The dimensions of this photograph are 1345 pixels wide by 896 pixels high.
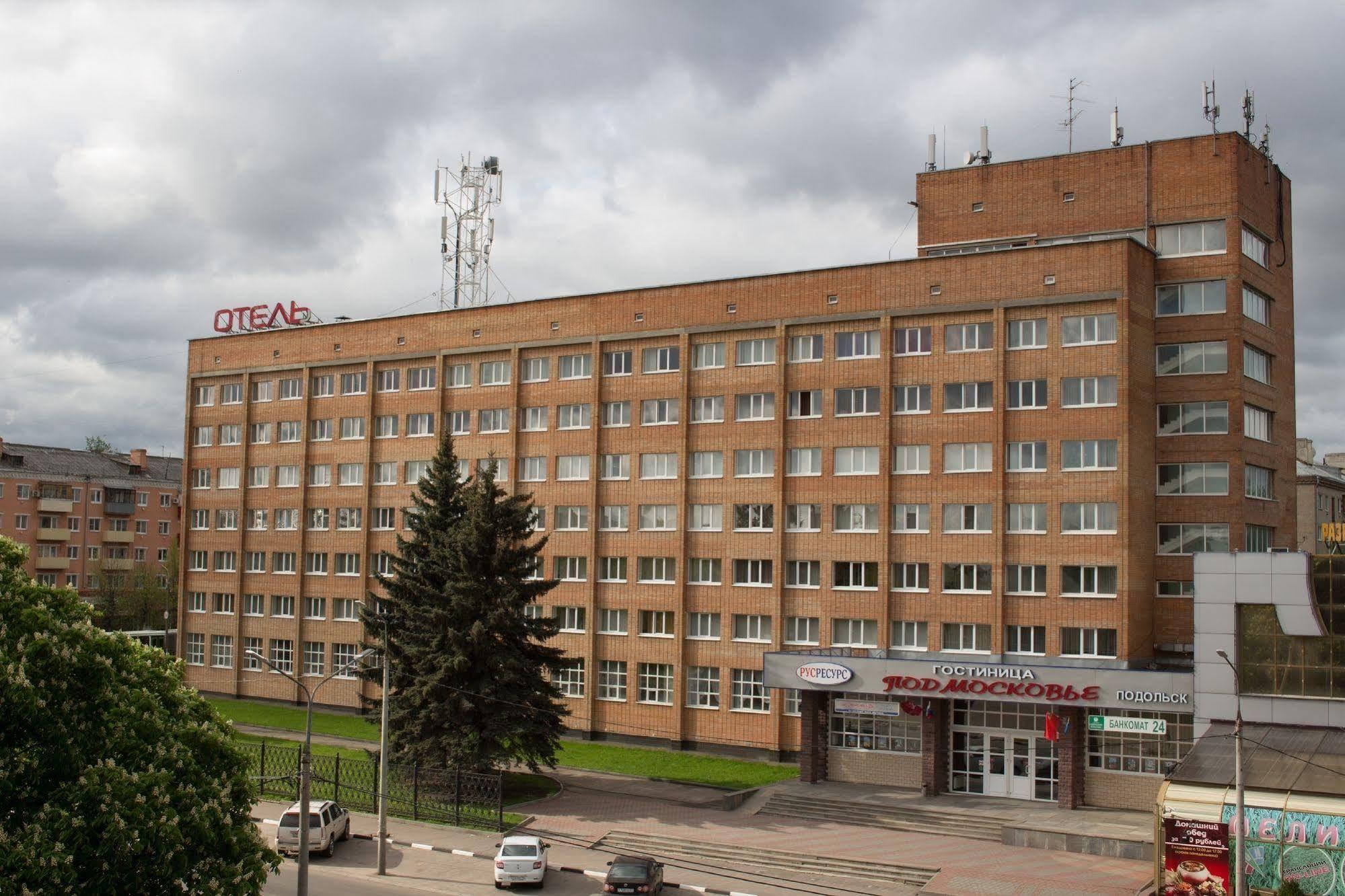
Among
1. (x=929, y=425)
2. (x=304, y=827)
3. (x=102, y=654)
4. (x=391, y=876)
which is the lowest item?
(x=391, y=876)

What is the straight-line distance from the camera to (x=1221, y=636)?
39.6m

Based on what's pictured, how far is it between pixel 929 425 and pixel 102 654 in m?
37.9

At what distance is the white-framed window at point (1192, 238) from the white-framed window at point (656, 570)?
25.9 meters

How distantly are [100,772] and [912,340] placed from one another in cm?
4014

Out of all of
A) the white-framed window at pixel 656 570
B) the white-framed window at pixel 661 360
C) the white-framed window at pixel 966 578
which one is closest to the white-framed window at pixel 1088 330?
the white-framed window at pixel 966 578

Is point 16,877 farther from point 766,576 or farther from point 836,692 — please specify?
point 766,576

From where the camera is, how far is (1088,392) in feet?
157

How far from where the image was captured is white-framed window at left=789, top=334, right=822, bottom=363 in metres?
54.0

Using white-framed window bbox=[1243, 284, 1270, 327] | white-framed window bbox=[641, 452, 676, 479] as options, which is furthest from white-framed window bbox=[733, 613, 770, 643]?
white-framed window bbox=[1243, 284, 1270, 327]

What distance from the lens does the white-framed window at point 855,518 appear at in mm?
52031

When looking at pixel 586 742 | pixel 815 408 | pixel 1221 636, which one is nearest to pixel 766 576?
pixel 815 408

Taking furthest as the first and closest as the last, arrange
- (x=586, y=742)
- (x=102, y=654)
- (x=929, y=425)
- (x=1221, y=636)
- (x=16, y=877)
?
(x=586, y=742)
(x=929, y=425)
(x=1221, y=636)
(x=102, y=654)
(x=16, y=877)

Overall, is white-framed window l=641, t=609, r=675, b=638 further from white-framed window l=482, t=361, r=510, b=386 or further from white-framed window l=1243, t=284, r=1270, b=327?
white-framed window l=1243, t=284, r=1270, b=327

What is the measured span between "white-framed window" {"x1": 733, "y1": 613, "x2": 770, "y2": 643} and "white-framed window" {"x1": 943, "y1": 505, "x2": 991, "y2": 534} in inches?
369
